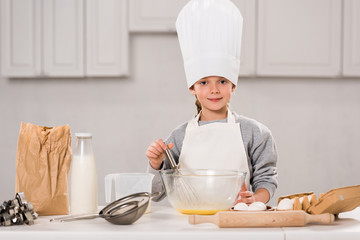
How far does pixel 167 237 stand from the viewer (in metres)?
0.84

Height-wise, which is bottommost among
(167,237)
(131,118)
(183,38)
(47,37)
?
(167,237)

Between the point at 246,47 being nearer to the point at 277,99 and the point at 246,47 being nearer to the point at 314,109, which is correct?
the point at 277,99

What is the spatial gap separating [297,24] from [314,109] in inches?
20.7

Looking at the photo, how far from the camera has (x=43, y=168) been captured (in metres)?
1.07

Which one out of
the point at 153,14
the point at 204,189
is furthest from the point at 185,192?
the point at 153,14

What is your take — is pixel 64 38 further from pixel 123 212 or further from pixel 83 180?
pixel 123 212

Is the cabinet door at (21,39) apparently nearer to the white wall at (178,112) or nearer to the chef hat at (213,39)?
the white wall at (178,112)

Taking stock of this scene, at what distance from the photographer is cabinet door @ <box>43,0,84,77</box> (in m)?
2.60

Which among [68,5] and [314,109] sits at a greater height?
[68,5]

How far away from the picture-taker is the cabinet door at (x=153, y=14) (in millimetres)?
2574

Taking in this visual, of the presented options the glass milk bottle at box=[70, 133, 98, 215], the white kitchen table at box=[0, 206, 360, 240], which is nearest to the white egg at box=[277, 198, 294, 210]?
the white kitchen table at box=[0, 206, 360, 240]

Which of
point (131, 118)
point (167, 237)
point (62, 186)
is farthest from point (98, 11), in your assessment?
point (167, 237)

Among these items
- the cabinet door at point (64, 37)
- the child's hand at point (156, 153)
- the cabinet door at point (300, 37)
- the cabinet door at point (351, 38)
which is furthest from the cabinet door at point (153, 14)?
the child's hand at point (156, 153)

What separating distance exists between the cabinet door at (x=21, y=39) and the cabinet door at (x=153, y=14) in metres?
0.59
